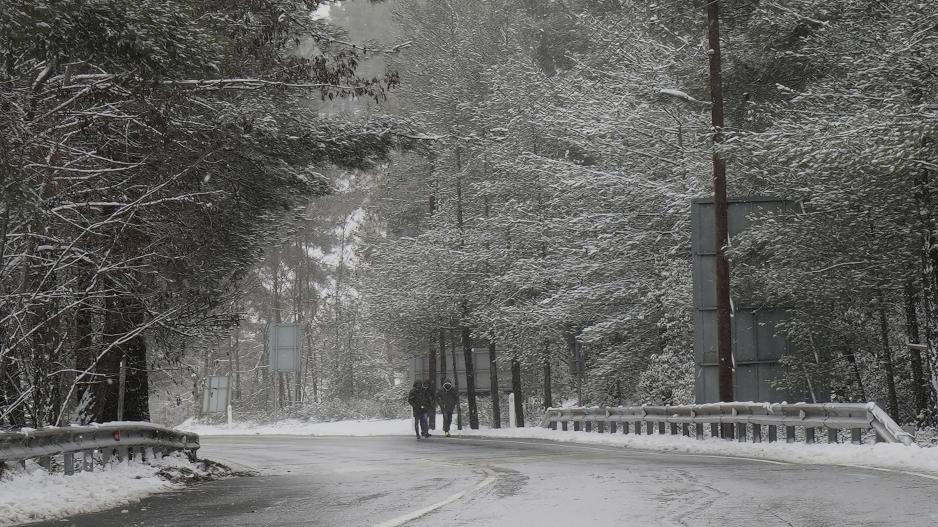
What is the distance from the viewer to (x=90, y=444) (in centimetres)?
1288

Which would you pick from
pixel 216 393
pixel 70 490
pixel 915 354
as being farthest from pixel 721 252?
pixel 216 393

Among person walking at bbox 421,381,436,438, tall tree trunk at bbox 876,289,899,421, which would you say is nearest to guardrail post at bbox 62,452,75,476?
tall tree trunk at bbox 876,289,899,421

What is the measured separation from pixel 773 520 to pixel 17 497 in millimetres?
6568

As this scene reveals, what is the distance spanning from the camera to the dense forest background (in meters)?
12.1

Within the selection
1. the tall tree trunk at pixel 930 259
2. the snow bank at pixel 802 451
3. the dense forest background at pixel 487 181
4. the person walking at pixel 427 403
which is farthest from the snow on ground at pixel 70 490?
the person walking at pixel 427 403

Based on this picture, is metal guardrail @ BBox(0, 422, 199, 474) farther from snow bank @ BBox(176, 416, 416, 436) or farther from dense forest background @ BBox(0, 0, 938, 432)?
snow bank @ BBox(176, 416, 416, 436)

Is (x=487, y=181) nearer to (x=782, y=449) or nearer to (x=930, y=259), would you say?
(x=930, y=259)

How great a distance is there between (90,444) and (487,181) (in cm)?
2659

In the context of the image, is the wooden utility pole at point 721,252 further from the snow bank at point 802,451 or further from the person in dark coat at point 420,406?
the person in dark coat at point 420,406

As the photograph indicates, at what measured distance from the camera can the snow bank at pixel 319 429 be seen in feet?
143

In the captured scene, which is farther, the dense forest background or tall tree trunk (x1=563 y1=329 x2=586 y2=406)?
tall tree trunk (x1=563 y1=329 x2=586 y2=406)

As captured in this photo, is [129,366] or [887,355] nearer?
[129,366]

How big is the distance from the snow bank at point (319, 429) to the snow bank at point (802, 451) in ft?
56.5

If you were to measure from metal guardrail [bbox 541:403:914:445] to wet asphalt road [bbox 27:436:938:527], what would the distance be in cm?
212
